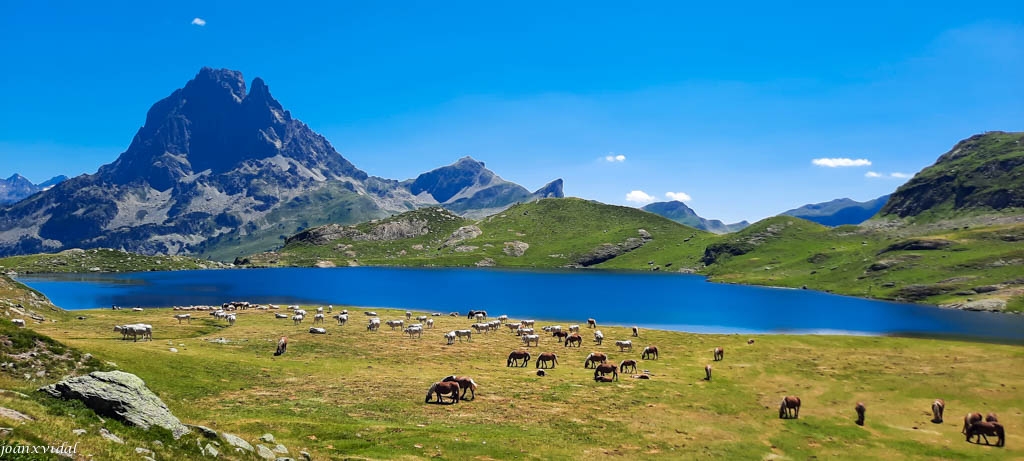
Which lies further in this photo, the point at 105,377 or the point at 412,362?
the point at 412,362

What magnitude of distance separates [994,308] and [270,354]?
609 feet

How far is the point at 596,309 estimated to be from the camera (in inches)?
5034

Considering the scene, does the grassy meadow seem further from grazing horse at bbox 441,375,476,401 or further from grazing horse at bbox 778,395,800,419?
grazing horse at bbox 441,375,476,401

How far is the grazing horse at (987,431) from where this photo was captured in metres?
33.8

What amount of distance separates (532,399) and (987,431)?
31344mm

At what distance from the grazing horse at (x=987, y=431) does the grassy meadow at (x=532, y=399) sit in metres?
0.87

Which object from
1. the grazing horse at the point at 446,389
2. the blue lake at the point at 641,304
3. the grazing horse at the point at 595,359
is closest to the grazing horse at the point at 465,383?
the grazing horse at the point at 446,389

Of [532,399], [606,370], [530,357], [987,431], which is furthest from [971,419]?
[530,357]

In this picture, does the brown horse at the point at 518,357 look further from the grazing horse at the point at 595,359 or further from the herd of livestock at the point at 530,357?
the grazing horse at the point at 595,359

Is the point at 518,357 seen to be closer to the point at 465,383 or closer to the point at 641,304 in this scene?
the point at 465,383

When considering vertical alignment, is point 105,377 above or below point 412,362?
above

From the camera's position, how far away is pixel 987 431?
112 feet

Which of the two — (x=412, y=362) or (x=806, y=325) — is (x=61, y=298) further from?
(x=806, y=325)

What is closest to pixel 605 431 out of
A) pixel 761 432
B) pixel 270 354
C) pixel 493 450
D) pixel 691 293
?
pixel 493 450
